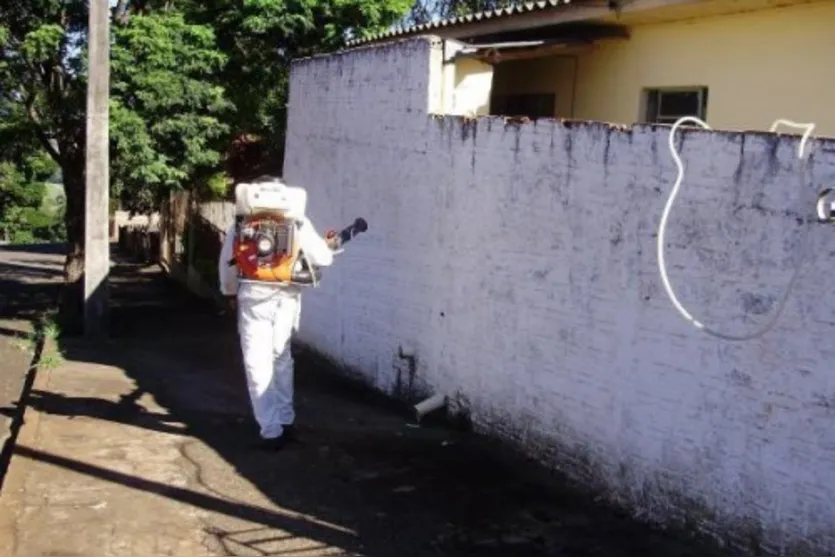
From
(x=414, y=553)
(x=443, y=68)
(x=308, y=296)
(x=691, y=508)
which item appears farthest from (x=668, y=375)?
(x=308, y=296)

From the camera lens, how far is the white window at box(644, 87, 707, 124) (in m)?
8.80

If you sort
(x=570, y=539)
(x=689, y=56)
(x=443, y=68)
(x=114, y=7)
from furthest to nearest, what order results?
(x=114, y=7), (x=689, y=56), (x=443, y=68), (x=570, y=539)

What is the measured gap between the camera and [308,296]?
10.6 m

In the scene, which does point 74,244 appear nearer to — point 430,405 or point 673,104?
point 430,405

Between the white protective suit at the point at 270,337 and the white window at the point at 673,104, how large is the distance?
3637mm

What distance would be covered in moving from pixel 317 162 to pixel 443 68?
277cm

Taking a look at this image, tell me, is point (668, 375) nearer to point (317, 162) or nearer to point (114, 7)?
point (317, 162)

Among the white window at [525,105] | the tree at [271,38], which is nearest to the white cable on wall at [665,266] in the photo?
the white window at [525,105]

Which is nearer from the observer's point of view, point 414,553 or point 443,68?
point 414,553

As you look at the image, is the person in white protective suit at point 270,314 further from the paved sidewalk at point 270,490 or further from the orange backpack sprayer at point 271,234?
the paved sidewalk at point 270,490

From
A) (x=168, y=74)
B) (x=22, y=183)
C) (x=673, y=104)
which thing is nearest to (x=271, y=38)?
(x=168, y=74)

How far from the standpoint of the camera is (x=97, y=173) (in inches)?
485

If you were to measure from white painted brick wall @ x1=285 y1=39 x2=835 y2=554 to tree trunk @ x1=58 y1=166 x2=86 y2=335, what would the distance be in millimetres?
6993

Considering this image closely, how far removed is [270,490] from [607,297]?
222 centimetres
